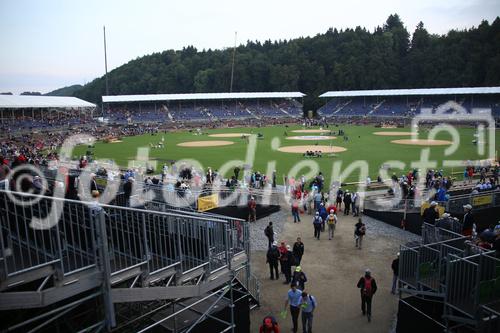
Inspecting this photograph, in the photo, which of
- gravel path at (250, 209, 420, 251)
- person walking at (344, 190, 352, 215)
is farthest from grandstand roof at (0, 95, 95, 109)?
person walking at (344, 190, 352, 215)

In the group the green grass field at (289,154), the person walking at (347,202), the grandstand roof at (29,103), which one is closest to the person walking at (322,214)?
the person walking at (347,202)

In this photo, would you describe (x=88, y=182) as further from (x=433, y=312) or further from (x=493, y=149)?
(x=493, y=149)

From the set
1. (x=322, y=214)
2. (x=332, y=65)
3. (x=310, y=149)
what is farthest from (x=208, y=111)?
(x=322, y=214)

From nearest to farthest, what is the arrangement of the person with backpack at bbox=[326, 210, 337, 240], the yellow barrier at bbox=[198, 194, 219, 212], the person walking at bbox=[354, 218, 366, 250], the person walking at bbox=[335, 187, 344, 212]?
1. the person walking at bbox=[354, 218, 366, 250]
2. the person with backpack at bbox=[326, 210, 337, 240]
3. the yellow barrier at bbox=[198, 194, 219, 212]
4. the person walking at bbox=[335, 187, 344, 212]

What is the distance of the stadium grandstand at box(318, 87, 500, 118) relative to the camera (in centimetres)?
7138

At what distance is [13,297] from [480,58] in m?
103

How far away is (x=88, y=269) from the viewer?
5477mm

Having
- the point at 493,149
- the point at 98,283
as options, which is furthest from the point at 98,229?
the point at 493,149

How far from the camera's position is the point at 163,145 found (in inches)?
1821

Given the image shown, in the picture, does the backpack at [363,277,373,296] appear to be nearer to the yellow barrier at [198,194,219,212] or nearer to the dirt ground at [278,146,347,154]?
the yellow barrier at [198,194,219,212]

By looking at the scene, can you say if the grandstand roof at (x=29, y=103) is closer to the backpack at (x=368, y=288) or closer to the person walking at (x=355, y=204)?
the person walking at (x=355, y=204)

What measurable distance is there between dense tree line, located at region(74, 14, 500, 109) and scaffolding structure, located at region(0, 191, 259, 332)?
309ft

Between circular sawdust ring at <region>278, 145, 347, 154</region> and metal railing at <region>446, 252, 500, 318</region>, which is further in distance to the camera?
circular sawdust ring at <region>278, 145, 347, 154</region>

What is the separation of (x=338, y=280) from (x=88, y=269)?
8588 millimetres
